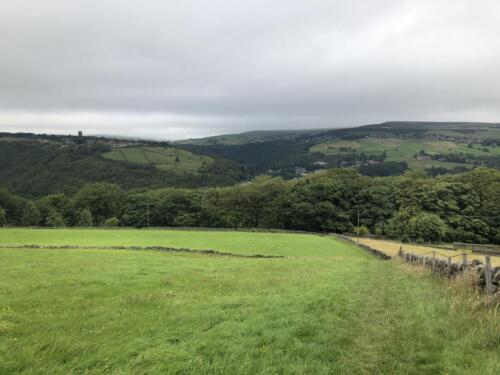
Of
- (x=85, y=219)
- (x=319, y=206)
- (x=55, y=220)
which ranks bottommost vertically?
(x=55, y=220)

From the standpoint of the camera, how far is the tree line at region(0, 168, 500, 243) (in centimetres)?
7825

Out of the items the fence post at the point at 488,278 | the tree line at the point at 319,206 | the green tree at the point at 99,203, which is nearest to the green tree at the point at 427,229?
the tree line at the point at 319,206

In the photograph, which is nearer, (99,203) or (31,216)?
(31,216)

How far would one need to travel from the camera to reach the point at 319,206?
90750mm

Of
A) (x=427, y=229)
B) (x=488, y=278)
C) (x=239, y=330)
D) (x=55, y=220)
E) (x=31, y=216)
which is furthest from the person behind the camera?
(x=31, y=216)

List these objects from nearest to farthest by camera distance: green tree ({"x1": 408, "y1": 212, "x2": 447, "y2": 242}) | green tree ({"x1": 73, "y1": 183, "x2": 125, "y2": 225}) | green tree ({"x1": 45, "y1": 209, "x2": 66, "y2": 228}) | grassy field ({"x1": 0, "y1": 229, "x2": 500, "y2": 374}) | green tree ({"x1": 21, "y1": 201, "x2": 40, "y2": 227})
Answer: grassy field ({"x1": 0, "y1": 229, "x2": 500, "y2": 374}), green tree ({"x1": 408, "y1": 212, "x2": 447, "y2": 242}), green tree ({"x1": 45, "y1": 209, "x2": 66, "y2": 228}), green tree ({"x1": 21, "y1": 201, "x2": 40, "y2": 227}), green tree ({"x1": 73, "y1": 183, "x2": 125, "y2": 225})

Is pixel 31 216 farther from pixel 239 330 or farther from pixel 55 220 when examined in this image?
pixel 239 330

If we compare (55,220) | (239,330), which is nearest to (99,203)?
(55,220)

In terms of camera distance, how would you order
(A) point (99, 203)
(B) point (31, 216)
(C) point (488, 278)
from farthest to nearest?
(A) point (99, 203), (B) point (31, 216), (C) point (488, 278)

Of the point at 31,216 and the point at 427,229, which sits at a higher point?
the point at 427,229

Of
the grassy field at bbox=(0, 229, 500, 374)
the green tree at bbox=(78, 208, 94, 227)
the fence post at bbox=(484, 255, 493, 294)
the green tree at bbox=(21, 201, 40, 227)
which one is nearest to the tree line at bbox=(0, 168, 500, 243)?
the green tree at bbox=(21, 201, 40, 227)

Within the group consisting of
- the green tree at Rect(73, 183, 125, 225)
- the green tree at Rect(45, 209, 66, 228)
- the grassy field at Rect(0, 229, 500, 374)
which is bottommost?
the green tree at Rect(45, 209, 66, 228)

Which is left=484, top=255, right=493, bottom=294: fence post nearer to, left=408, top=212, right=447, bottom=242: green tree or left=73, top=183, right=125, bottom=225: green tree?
left=408, top=212, right=447, bottom=242: green tree

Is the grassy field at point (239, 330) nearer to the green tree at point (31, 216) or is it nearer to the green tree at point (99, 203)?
the green tree at point (99, 203)
